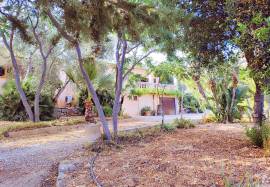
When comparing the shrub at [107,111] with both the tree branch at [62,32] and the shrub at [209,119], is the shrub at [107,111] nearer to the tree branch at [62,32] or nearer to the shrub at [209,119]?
the shrub at [209,119]

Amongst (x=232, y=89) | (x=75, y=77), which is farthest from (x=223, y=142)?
(x=75, y=77)

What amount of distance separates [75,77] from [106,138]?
31.4 ft

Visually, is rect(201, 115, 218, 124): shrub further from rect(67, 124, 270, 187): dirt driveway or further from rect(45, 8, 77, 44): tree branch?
rect(45, 8, 77, 44): tree branch

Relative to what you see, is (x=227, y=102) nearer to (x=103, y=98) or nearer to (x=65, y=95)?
(x=103, y=98)

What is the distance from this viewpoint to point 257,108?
9.43 meters

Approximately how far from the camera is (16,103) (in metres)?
20.0

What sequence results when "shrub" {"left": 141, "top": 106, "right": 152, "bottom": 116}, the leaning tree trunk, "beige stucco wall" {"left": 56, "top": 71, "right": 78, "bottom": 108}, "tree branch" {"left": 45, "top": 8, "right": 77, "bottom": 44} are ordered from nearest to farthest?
"tree branch" {"left": 45, "top": 8, "right": 77, "bottom": 44} < the leaning tree trunk < "beige stucco wall" {"left": 56, "top": 71, "right": 78, "bottom": 108} < "shrub" {"left": 141, "top": 106, "right": 152, "bottom": 116}

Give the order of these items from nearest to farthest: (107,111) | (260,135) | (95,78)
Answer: (260,135) → (95,78) → (107,111)

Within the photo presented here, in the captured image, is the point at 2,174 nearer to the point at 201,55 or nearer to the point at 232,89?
the point at 201,55

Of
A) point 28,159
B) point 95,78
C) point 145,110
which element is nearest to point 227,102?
point 95,78

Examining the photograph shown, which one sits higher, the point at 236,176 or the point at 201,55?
the point at 201,55

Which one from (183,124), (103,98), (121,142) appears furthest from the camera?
(103,98)

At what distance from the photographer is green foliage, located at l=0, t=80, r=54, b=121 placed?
20.0 meters

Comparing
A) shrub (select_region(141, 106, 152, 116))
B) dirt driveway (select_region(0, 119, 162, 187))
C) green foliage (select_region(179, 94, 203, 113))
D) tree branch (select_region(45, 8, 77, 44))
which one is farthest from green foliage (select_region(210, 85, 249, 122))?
green foliage (select_region(179, 94, 203, 113))
